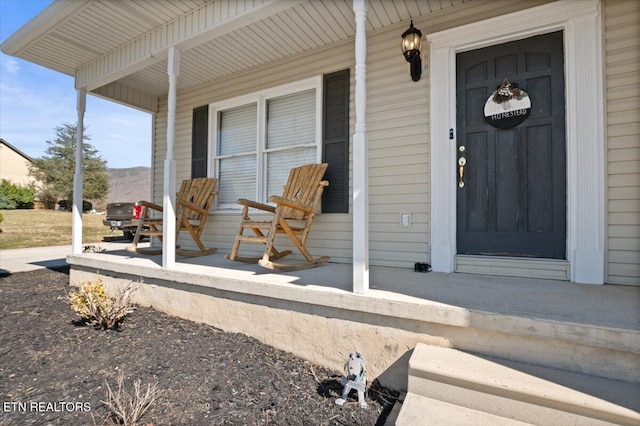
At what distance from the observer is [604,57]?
A: 230 cm

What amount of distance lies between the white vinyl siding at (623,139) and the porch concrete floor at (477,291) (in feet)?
0.78

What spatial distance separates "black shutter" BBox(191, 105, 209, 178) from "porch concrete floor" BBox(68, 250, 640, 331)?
1.81m

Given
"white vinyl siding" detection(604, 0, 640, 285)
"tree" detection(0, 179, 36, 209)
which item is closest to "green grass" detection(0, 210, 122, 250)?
→ "tree" detection(0, 179, 36, 209)

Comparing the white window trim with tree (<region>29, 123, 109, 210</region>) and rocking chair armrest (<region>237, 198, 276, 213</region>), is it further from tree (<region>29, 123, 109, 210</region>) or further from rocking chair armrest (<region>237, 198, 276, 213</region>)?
tree (<region>29, 123, 109, 210</region>)

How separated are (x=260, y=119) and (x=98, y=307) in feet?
8.45

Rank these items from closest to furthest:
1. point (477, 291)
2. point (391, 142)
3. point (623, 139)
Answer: point (477, 291) < point (623, 139) < point (391, 142)

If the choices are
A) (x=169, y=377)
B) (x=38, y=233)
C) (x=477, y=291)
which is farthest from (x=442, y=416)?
(x=38, y=233)

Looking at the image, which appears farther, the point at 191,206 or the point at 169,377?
the point at 191,206

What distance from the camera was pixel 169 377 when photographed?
1822 millimetres

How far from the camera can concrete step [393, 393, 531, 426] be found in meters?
1.27

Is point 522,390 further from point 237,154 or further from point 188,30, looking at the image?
point 237,154

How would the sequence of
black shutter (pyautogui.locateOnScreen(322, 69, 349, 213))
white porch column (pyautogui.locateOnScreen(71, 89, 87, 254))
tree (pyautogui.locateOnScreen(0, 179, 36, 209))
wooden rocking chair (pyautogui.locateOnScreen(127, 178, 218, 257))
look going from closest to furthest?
black shutter (pyautogui.locateOnScreen(322, 69, 349, 213)), wooden rocking chair (pyautogui.locateOnScreen(127, 178, 218, 257)), white porch column (pyautogui.locateOnScreen(71, 89, 87, 254)), tree (pyautogui.locateOnScreen(0, 179, 36, 209))

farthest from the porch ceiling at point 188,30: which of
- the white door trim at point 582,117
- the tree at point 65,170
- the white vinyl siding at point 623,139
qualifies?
the tree at point 65,170

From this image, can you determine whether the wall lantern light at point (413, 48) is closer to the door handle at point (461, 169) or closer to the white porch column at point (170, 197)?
the door handle at point (461, 169)
